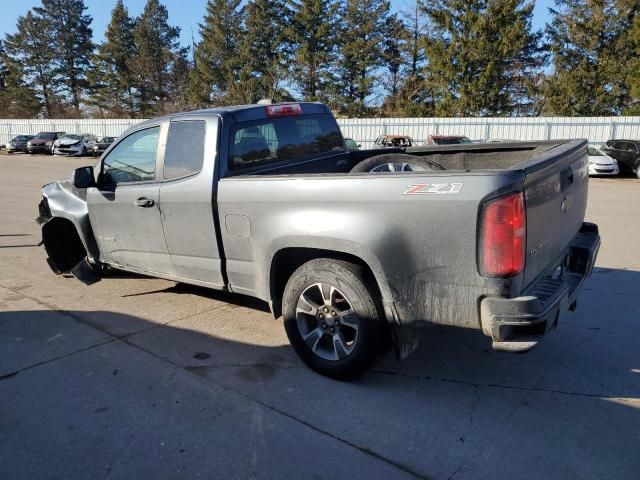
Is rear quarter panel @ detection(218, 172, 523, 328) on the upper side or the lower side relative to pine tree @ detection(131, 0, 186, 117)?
lower

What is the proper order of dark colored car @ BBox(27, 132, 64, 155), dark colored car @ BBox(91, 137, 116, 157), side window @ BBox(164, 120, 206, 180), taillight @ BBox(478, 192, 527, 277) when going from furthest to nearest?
dark colored car @ BBox(27, 132, 64, 155), dark colored car @ BBox(91, 137, 116, 157), side window @ BBox(164, 120, 206, 180), taillight @ BBox(478, 192, 527, 277)

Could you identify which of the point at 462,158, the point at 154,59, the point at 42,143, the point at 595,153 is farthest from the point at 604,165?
the point at 154,59

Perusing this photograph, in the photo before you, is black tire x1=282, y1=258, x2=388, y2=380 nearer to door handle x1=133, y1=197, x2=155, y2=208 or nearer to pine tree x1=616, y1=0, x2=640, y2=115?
door handle x1=133, y1=197, x2=155, y2=208

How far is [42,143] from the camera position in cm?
3572

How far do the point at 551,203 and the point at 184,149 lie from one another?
2845mm

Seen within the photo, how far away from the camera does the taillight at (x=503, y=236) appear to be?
276 cm

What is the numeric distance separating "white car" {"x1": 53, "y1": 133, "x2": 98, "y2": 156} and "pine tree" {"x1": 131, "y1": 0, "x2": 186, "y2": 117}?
26.7 m

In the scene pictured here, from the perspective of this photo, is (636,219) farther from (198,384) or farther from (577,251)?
(198,384)

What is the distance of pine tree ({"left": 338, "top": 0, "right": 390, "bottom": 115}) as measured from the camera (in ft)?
145

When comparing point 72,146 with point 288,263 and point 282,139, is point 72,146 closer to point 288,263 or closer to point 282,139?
point 282,139

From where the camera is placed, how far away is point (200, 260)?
14.1ft

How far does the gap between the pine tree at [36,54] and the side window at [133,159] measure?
2739 inches

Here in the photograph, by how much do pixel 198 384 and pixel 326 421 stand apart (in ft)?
3.30

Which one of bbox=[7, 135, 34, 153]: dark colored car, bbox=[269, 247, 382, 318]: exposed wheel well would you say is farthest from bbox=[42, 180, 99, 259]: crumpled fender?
bbox=[7, 135, 34, 153]: dark colored car
